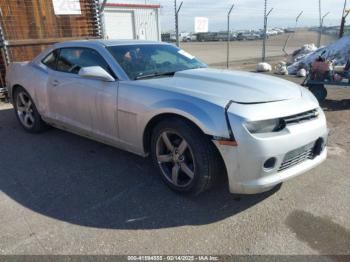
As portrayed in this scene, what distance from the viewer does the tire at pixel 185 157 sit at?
2.83 metres

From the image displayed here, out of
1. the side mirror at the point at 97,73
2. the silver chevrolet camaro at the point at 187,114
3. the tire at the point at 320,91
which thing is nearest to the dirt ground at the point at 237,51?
the tire at the point at 320,91

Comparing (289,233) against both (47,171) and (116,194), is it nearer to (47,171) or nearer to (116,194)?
(116,194)

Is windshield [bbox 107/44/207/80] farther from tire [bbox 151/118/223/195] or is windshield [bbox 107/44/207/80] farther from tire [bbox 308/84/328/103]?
tire [bbox 308/84/328/103]

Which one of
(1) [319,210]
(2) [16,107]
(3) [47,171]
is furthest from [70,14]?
(1) [319,210]

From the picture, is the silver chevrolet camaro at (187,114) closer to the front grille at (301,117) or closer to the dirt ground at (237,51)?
the front grille at (301,117)

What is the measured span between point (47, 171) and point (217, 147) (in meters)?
2.24

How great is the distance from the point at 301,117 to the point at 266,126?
1.47ft

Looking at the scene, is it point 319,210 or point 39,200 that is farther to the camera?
point 39,200

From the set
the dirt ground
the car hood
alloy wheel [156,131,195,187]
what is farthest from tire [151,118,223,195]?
the dirt ground

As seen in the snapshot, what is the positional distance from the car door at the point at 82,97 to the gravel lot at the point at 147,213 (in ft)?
1.65

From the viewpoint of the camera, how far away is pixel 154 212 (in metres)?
2.97

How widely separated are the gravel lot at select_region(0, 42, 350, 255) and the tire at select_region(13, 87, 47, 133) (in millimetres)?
1015

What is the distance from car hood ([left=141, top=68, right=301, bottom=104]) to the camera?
9.45 feet

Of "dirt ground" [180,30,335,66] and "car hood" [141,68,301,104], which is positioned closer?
"car hood" [141,68,301,104]
